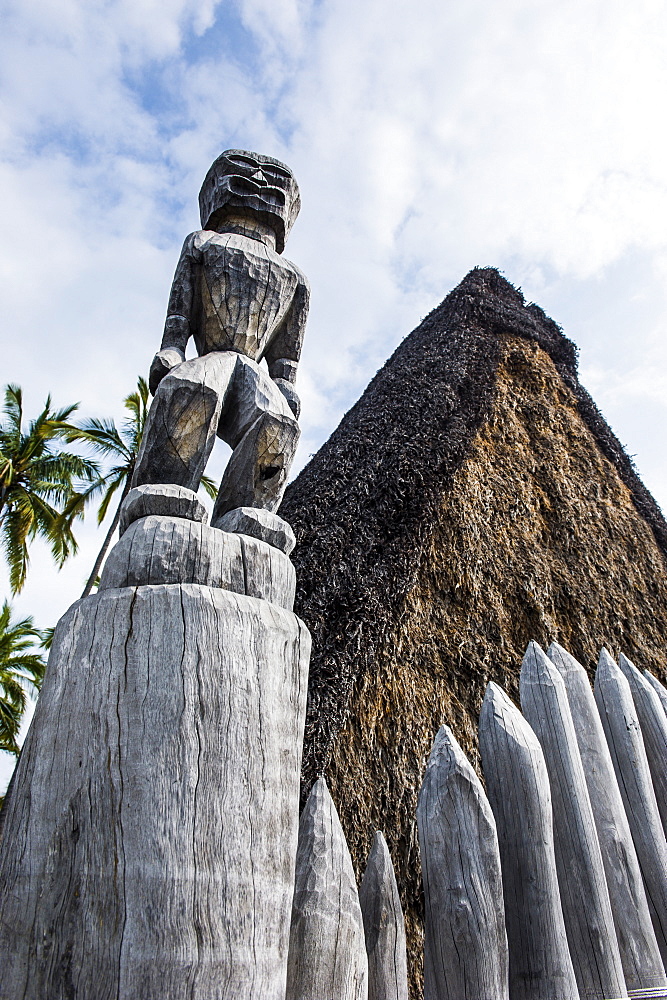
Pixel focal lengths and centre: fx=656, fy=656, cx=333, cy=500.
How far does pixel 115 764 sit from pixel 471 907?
3.80 feet

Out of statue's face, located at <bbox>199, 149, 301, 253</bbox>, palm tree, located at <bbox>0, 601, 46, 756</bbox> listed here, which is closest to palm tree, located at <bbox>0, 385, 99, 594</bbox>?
palm tree, located at <bbox>0, 601, 46, 756</bbox>

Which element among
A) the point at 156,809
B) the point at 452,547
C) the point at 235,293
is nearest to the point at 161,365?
the point at 235,293

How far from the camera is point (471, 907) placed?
1.92 metres

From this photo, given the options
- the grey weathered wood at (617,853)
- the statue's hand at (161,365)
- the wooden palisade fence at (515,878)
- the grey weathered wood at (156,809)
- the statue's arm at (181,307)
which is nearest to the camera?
the grey weathered wood at (156,809)

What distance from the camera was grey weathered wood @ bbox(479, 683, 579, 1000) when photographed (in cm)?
201

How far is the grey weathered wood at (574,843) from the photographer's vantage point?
2.16m

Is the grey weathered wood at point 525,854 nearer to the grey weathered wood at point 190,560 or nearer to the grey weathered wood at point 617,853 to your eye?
the grey weathered wood at point 617,853

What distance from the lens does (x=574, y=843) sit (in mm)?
2332

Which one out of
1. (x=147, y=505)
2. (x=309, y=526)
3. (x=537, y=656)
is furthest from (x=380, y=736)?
(x=147, y=505)

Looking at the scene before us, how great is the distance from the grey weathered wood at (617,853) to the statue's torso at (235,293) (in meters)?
2.05

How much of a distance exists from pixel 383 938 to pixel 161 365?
2056 mm

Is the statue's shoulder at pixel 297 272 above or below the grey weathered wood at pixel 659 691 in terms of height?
above

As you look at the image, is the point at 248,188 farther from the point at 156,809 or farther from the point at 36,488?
the point at 36,488

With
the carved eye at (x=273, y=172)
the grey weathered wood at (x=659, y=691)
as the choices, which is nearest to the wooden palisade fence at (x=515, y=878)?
the grey weathered wood at (x=659, y=691)
